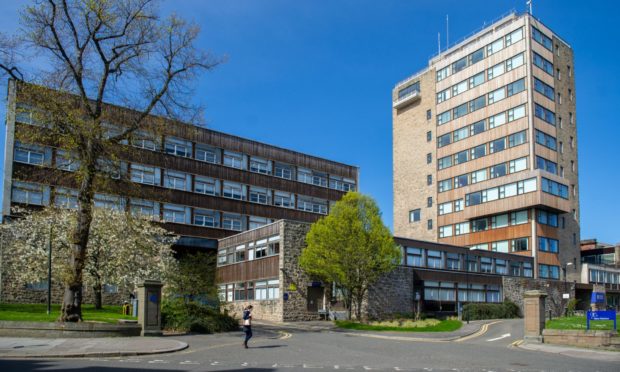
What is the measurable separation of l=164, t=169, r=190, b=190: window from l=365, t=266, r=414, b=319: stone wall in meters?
23.7

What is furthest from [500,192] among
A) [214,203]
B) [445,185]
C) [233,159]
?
[214,203]

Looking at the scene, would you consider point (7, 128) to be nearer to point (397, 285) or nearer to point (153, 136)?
point (153, 136)

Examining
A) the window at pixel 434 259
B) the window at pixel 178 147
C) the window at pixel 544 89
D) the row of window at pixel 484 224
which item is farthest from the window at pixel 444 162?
the window at pixel 178 147

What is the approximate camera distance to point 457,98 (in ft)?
248

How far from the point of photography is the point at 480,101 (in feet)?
238

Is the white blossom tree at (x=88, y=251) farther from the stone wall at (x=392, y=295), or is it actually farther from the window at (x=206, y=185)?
the stone wall at (x=392, y=295)

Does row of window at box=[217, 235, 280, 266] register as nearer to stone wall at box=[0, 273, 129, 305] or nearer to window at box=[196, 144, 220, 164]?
window at box=[196, 144, 220, 164]

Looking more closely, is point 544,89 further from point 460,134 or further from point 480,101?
point 460,134

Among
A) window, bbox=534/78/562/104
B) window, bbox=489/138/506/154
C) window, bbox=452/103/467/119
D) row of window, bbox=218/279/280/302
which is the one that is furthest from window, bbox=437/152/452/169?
row of window, bbox=218/279/280/302

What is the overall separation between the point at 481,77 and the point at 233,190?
34.0 meters

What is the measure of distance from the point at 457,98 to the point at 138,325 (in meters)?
58.4

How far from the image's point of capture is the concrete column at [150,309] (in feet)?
87.9

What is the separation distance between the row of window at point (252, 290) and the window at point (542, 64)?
141ft

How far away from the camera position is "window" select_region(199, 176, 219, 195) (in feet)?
195
